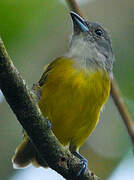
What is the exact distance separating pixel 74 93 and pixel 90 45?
Answer: 876mm

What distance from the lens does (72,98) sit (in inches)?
189

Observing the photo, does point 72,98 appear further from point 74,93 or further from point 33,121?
point 33,121

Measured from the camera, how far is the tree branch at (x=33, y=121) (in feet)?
10.7

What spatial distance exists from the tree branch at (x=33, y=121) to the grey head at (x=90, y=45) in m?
1.32

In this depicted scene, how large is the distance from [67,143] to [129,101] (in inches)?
40.7

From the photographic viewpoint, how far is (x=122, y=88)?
589 centimetres

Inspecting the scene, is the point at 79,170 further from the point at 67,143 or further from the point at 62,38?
the point at 62,38

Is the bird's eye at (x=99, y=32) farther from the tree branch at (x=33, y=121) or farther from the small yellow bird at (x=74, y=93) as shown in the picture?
the tree branch at (x=33, y=121)

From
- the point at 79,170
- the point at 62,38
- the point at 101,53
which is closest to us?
the point at 79,170

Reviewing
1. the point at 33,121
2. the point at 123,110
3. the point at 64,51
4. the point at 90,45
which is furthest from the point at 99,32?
the point at 33,121

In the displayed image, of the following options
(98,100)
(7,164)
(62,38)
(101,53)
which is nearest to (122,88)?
(101,53)

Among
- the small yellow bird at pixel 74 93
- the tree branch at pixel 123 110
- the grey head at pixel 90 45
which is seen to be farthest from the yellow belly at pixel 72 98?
the tree branch at pixel 123 110

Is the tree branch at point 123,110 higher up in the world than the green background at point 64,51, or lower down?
higher up

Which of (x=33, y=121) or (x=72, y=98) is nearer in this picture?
(x=33, y=121)
